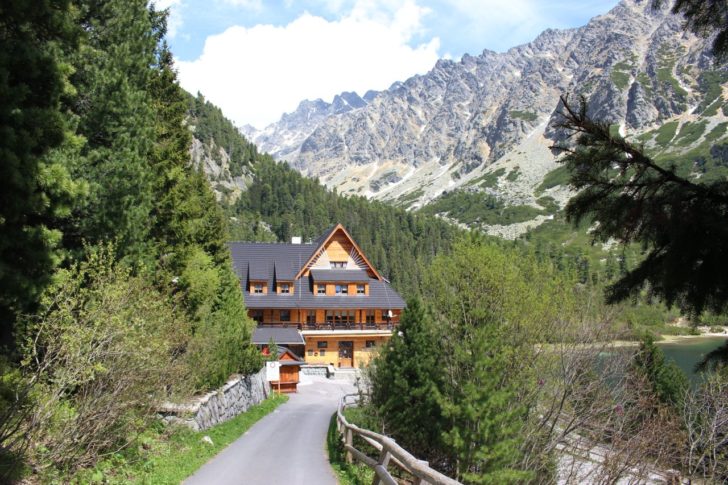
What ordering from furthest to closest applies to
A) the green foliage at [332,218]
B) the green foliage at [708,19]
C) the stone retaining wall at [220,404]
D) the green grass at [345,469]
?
the green foliage at [332,218] < the stone retaining wall at [220,404] < the green grass at [345,469] < the green foliage at [708,19]

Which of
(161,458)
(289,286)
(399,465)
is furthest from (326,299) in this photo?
(399,465)

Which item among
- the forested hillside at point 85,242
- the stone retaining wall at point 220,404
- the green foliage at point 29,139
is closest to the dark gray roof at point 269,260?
the stone retaining wall at point 220,404

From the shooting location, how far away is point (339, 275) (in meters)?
52.7

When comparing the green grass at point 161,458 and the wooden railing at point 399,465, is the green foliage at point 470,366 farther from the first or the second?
the green grass at point 161,458

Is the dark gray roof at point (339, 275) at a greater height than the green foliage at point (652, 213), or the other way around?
the dark gray roof at point (339, 275)

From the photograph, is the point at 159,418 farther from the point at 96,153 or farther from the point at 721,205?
the point at 721,205

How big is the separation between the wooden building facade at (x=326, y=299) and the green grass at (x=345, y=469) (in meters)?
33.4

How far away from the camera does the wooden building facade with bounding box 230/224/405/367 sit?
51.4 m

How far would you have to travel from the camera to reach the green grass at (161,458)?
430 inches

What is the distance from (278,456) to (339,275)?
36479 millimetres

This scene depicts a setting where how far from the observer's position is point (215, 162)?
145 meters

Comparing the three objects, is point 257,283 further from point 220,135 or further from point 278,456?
point 220,135

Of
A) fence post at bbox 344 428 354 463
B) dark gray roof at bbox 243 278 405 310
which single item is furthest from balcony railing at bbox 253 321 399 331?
fence post at bbox 344 428 354 463

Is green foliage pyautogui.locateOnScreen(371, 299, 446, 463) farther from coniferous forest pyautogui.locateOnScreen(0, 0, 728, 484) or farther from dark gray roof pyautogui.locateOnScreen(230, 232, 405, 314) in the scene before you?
dark gray roof pyautogui.locateOnScreen(230, 232, 405, 314)
